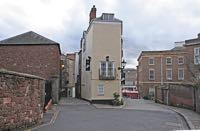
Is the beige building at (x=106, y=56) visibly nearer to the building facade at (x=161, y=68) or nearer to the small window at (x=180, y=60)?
the building facade at (x=161, y=68)

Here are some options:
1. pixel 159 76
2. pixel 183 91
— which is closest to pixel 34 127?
pixel 183 91

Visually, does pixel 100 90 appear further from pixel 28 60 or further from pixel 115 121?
pixel 115 121

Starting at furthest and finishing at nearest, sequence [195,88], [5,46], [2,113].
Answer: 1. [5,46]
2. [195,88]
3. [2,113]

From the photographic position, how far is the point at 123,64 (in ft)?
117

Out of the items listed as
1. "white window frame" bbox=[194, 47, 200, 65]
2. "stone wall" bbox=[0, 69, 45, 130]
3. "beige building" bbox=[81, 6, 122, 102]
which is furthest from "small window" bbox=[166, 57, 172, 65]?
"stone wall" bbox=[0, 69, 45, 130]

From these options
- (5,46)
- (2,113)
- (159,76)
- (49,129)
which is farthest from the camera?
(159,76)

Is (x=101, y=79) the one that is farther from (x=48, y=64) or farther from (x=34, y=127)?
(x=34, y=127)

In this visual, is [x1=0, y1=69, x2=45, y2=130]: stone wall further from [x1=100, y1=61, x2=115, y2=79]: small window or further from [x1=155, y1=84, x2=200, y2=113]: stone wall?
[x1=100, y1=61, x2=115, y2=79]: small window

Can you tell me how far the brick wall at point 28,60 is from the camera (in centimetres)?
3412

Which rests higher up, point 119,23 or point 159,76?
point 119,23

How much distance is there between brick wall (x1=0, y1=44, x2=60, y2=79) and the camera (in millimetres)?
34125

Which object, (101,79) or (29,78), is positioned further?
(101,79)

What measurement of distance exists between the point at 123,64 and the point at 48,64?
794 cm

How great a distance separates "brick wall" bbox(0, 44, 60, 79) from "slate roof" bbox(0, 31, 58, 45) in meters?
0.56
